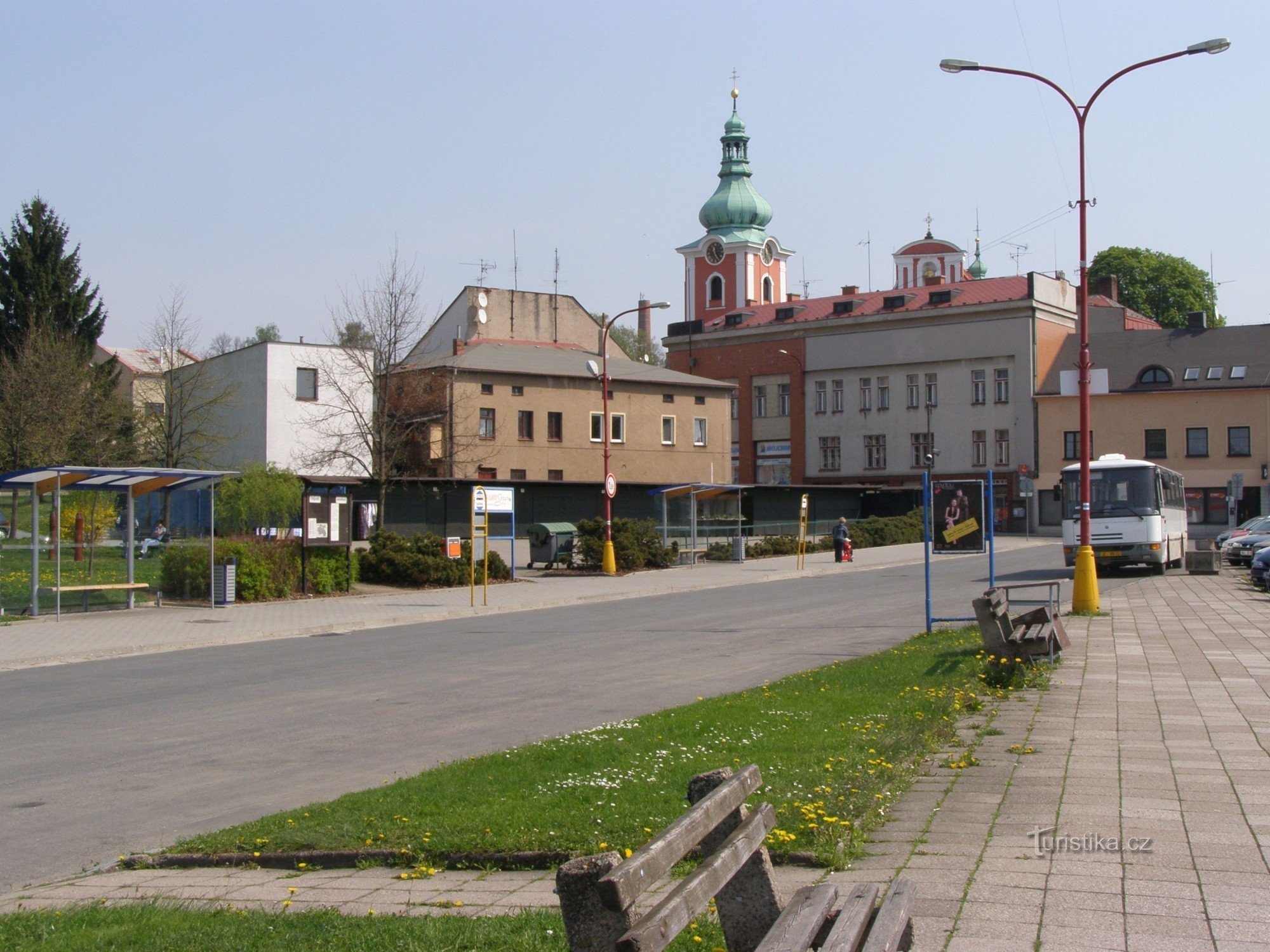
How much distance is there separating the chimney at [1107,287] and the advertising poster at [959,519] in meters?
81.4

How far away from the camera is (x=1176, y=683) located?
12.0 metres

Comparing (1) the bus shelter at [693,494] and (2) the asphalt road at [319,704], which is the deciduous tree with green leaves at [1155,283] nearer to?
(1) the bus shelter at [693,494]

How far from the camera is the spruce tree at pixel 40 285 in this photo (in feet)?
180

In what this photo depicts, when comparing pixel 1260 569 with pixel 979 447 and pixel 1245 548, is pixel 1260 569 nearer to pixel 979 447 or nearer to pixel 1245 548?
pixel 1245 548

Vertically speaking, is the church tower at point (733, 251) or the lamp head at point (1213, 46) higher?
the church tower at point (733, 251)

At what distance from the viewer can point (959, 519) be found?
57.3ft

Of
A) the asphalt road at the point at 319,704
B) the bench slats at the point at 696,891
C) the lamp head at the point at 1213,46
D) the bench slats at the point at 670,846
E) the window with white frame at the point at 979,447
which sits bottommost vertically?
the asphalt road at the point at 319,704

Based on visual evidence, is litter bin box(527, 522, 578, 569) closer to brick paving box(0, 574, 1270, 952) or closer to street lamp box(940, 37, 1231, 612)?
street lamp box(940, 37, 1231, 612)

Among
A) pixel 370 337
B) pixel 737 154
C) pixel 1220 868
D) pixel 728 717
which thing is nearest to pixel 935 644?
pixel 728 717

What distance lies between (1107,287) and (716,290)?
2911 cm

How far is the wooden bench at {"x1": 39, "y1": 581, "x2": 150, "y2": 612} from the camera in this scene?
23.6 metres

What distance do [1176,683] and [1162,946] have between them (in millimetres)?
7905

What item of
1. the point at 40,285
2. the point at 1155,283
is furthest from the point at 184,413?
the point at 1155,283
